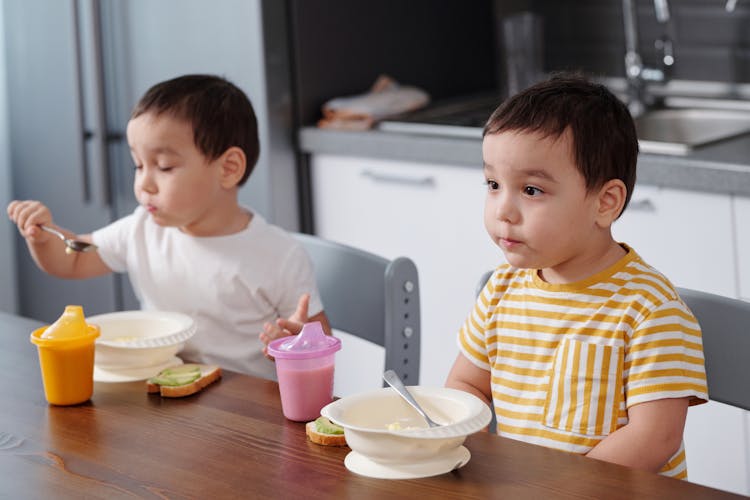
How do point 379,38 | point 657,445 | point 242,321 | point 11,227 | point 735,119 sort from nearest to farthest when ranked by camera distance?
point 657,445, point 242,321, point 735,119, point 379,38, point 11,227

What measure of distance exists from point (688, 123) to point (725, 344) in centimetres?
139

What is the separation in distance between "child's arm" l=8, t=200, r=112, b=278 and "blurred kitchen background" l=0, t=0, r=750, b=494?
0.81 meters

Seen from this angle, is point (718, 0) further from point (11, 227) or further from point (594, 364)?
point (11, 227)

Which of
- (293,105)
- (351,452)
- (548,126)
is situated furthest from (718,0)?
(351,452)

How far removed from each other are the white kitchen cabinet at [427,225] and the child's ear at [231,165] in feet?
2.24

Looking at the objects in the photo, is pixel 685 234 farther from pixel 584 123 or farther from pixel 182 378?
pixel 182 378

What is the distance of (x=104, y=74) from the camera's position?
297 cm

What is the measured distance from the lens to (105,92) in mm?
2980

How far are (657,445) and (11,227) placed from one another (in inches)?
93.8

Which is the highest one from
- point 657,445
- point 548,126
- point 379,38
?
point 379,38

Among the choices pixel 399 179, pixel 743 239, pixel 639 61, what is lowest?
pixel 743 239

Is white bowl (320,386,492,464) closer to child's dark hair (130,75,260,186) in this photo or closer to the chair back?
the chair back

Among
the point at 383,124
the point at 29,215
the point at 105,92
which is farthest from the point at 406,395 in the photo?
the point at 105,92

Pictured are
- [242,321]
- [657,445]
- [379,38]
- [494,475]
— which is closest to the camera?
[494,475]
